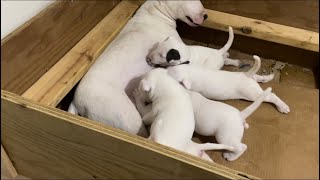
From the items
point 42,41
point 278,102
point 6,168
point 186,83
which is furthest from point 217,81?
point 6,168

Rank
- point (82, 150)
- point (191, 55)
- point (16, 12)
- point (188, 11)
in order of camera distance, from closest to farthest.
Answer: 1. point (82, 150)
2. point (16, 12)
3. point (191, 55)
4. point (188, 11)

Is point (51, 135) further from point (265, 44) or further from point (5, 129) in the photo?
point (265, 44)

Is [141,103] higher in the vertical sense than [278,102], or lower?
higher

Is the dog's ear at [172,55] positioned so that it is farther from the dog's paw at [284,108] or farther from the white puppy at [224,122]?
the dog's paw at [284,108]

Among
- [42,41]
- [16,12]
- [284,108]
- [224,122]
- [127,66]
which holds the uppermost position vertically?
[16,12]

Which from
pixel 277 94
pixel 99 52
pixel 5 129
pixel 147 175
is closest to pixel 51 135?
pixel 5 129

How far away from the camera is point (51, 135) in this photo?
102 centimetres

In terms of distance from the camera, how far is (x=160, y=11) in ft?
4.99

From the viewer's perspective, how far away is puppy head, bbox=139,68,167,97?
3.85 ft

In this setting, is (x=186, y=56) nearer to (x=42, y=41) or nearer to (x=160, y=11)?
(x=160, y=11)

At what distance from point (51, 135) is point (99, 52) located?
1.31 feet

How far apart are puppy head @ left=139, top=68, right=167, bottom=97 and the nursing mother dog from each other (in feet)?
0.22

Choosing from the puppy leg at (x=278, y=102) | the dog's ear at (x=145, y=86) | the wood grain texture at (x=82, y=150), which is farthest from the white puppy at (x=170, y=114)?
the puppy leg at (x=278, y=102)

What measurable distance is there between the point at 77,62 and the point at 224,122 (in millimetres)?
492
